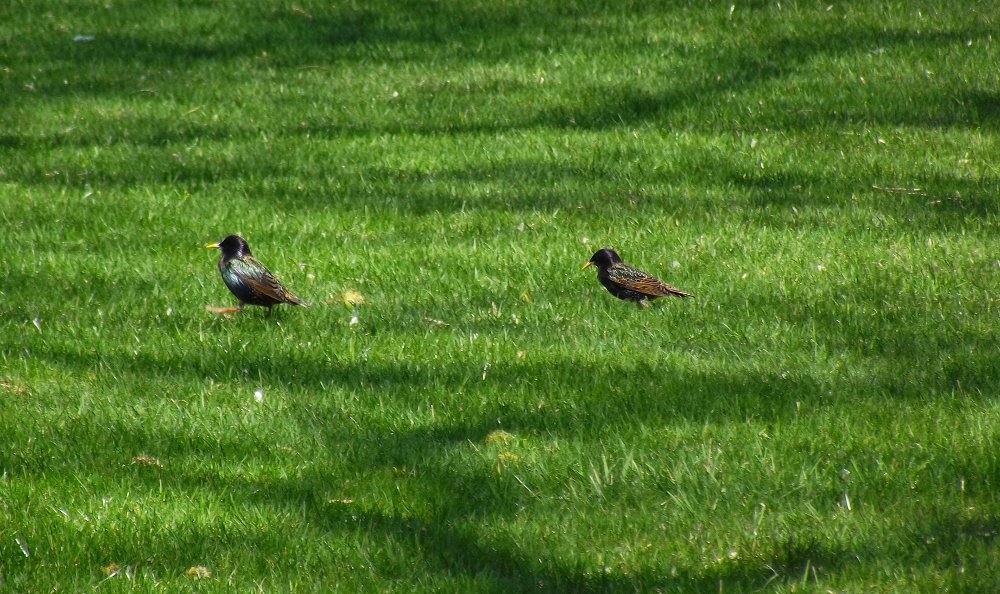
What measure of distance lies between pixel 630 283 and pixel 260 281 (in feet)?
6.88

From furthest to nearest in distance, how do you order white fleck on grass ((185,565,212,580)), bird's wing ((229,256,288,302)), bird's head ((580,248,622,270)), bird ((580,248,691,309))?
1. bird's head ((580,248,622,270))
2. bird ((580,248,691,309))
3. bird's wing ((229,256,288,302))
4. white fleck on grass ((185,565,212,580))

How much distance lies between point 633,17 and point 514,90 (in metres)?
2.48

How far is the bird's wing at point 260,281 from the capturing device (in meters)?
6.70

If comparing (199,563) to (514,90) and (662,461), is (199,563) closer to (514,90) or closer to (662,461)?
(662,461)

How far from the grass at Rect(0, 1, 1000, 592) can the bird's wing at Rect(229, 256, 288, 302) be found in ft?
0.69

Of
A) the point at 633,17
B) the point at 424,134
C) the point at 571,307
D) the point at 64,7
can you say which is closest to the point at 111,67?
the point at 64,7

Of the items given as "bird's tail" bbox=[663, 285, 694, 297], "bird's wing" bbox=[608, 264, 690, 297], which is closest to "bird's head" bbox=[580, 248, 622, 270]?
"bird's wing" bbox=[608, 264, 690, 297]

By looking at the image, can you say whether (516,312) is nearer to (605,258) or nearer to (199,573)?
(605,258)

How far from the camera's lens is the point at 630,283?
22.3 feet

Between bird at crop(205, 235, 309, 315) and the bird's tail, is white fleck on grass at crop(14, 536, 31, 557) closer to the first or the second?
bird at crop(205, 235, 309, 315)

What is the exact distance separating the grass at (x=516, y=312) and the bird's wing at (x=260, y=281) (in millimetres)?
210

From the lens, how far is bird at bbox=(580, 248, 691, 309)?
6.80 metres

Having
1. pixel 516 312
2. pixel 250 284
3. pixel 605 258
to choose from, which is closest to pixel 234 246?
pixel 250 284

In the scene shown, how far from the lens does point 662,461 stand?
4910 millimetres
